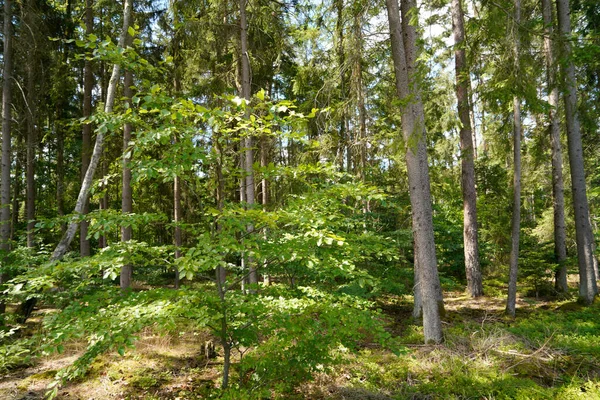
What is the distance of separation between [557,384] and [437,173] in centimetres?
831

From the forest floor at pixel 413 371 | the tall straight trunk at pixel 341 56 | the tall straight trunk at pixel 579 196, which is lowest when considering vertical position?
the forest floor at pixel 413 371

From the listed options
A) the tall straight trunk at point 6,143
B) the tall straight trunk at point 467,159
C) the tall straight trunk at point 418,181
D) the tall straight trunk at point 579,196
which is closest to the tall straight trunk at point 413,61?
the tall straight trunk at point 418,181

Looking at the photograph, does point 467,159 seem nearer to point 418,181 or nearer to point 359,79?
point 359,79

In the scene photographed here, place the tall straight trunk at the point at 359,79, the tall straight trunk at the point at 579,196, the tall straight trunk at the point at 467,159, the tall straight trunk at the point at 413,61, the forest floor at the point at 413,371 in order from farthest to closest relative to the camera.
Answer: the tall straight trunk at the point at 467,159, the tall straight trunk at the point at 579,196, the tall straight trunk at the point at 359,79, the tall straight trunk at the point at 413,61, the forest floor at the point at 413,371

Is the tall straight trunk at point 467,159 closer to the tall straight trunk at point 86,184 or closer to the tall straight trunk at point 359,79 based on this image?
the tall straight trunk at point 359,79

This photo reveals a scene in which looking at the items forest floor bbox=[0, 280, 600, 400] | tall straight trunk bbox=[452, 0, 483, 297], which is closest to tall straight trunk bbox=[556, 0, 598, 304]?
forest floor bbox=[0, 280, 600, 400]

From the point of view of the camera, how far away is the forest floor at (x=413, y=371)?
14.6 feet

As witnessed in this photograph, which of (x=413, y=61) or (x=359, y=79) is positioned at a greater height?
(x=359, y=79)

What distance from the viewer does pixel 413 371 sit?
17.0 feet

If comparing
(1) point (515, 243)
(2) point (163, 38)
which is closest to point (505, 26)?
(1) point (515, 243)

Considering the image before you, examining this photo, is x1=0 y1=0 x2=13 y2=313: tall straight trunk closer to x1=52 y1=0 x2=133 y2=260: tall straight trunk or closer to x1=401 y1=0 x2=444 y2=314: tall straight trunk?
x1=52 y1=0 x2=133 y2=260: tall straight trunk

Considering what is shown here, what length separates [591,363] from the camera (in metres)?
4.87

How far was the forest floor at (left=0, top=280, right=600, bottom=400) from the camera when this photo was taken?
4.46 metres

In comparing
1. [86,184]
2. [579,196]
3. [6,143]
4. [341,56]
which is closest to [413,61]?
[341,56]
